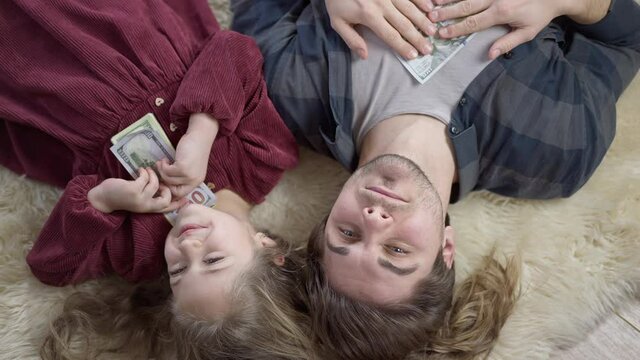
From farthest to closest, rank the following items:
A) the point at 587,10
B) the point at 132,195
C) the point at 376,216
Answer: the point at 587,10 < the point at 132,195 < the point at 376,216

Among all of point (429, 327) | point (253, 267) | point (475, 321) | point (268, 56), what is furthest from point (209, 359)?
point (268, 56)

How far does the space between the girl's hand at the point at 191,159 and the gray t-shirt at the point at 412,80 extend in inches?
12.4

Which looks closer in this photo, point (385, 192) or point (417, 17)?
point (385, 192)

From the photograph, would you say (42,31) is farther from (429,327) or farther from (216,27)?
(429,327)

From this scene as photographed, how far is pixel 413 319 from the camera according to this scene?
1.08 meters

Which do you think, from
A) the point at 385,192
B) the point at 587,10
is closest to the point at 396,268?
the point at 385,192

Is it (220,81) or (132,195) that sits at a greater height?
(220,81)

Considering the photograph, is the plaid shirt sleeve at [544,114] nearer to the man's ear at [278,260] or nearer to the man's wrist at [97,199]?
the man's ear at [278,260]

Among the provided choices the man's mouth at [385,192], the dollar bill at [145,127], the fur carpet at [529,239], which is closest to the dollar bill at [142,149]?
the dollar bill at [145,127]

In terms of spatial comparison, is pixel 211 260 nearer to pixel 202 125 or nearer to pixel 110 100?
pixel 202 125

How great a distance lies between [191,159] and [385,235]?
40 cm

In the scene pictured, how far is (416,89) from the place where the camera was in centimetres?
123

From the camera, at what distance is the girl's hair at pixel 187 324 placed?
3.57 feet

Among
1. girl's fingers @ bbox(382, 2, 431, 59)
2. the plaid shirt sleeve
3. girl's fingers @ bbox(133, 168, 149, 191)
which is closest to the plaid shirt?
the plaid shirt sleeve
